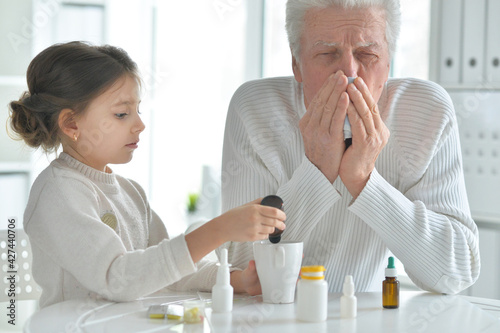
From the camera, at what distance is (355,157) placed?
1.32 metres

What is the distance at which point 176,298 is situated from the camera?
4.09ft

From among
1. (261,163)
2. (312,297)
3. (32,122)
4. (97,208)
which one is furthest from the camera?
(261,163)

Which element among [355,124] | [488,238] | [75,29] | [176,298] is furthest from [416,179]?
[75,29]

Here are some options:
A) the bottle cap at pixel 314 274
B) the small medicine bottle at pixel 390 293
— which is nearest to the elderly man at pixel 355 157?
the small medicine bottle at pixel 390 293

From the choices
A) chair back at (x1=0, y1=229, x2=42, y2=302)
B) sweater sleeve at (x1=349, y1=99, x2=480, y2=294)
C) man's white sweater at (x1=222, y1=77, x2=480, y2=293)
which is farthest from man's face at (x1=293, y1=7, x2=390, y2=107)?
chair back at (x1=0, y1=229, x2=42, y2=302)

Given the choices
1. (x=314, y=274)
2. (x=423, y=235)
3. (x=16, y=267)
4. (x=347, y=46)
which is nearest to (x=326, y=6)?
(x=347, y=46)

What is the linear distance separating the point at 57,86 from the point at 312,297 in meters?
0.74

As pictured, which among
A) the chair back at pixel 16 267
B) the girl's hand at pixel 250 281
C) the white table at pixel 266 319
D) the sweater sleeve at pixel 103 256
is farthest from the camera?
the chair back at pixel 16 267

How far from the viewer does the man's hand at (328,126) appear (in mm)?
1328

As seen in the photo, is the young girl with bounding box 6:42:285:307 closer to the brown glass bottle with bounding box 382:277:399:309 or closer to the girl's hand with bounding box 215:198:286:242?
the girl's hand with bounding box 215:198:286:242

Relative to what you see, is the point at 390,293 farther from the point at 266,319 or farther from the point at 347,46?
the point at 347,46

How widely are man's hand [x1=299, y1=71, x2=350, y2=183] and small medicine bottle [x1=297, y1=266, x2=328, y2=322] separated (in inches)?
14.0

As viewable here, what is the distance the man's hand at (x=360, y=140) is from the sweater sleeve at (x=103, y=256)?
1.34ft

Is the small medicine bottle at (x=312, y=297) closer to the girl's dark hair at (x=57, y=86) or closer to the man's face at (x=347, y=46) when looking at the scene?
the man's face at (x=347, y=46)
